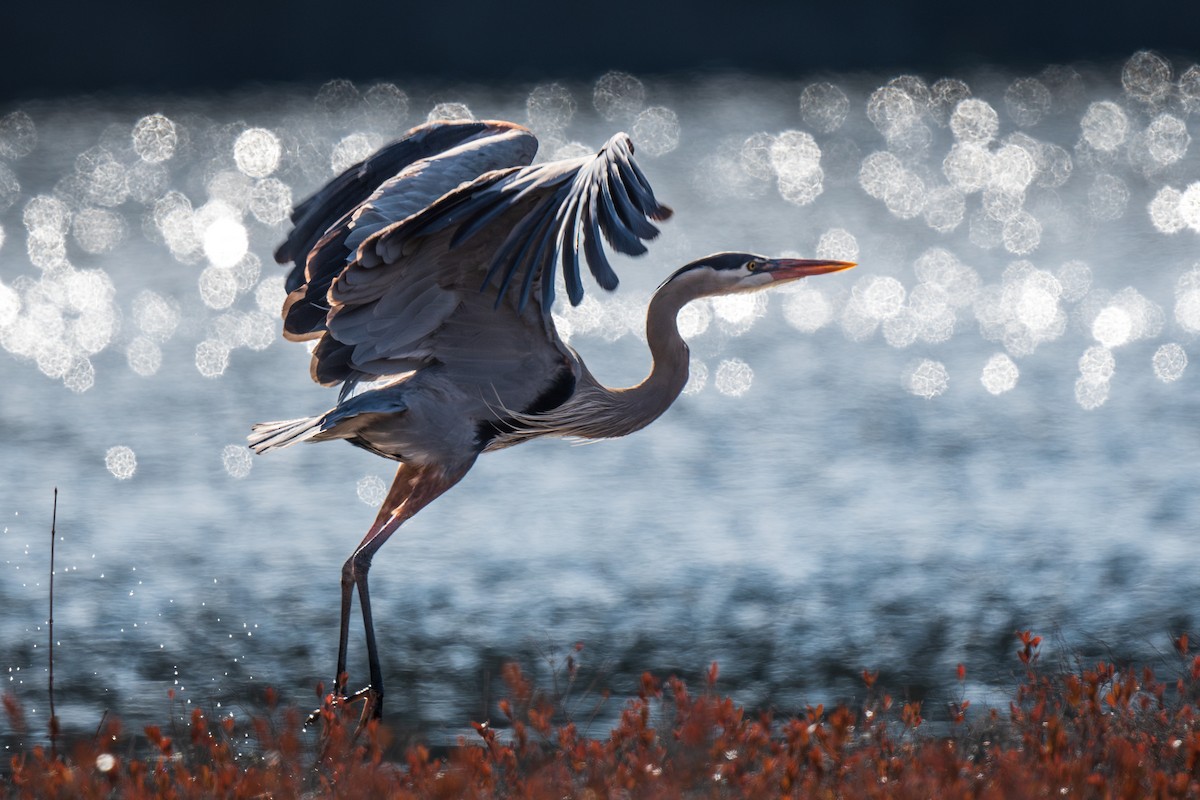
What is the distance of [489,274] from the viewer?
5.90 meters

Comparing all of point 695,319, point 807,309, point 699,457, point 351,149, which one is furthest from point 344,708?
point 351,149

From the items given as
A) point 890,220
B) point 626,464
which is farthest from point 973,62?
point 626,464

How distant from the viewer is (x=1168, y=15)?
78.4 ft

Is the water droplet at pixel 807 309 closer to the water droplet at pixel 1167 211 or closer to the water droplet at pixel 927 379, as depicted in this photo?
the water droplet at pixel 927 379

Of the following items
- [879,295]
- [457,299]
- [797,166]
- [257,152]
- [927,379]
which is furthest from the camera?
[257,152]

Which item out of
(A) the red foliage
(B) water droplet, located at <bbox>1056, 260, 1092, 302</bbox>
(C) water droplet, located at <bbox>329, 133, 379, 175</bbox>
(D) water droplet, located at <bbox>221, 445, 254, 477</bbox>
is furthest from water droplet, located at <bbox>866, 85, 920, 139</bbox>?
(A) the red foliage

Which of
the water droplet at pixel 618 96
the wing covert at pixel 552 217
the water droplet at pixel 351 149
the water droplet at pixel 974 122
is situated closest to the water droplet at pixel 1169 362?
the wing covert at pixel 552 217

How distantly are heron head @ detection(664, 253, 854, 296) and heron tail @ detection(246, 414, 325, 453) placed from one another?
60.6 inches

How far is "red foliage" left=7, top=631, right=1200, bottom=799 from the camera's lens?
402cm

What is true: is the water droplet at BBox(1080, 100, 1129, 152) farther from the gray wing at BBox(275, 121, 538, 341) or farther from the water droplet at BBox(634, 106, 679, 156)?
the gray wing at BBox(275, 121, 538, 341)

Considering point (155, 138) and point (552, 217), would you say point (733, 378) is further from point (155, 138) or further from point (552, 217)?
point (155, 138)

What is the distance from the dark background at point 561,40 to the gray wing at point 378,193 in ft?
54.0

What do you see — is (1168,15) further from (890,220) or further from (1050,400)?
(1050,400)

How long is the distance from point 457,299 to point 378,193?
0.63 metres
